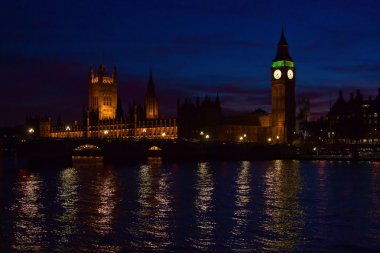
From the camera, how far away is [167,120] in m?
132

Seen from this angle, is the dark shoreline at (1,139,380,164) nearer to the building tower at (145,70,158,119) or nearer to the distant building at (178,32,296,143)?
the distant building at (178,32,296,143)

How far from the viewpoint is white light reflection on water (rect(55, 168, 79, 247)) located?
2619 centimetres

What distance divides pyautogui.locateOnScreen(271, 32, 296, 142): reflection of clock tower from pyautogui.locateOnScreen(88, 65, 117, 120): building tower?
55475 mm

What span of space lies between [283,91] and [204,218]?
4146 inches

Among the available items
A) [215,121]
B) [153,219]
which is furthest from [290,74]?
[153,219]

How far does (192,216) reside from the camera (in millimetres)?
30609

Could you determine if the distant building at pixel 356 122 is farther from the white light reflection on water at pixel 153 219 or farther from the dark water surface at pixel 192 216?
the white light reflection on water at pixel 153 219

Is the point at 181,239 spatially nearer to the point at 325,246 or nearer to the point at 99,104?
the point at 325,246

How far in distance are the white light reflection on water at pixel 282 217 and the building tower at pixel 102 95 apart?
129207 millimetres

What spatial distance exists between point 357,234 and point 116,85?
519 ft

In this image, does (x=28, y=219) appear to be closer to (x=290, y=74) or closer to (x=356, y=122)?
(x=356, y=122)

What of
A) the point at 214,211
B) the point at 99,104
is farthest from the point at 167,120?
the point at 214,211

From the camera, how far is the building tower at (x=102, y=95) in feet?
570

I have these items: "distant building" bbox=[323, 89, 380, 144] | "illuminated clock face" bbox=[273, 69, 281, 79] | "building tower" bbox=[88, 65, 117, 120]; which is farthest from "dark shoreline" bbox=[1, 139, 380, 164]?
"building tower" bbox=[88, 65, 117, 120]
